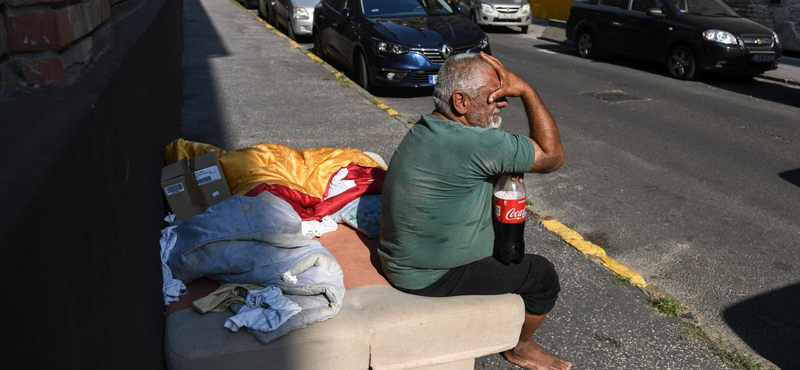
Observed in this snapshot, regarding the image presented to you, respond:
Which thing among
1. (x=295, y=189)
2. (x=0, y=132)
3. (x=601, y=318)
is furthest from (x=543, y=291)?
(x=0, y=132)

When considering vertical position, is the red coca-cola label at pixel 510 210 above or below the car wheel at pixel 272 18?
above

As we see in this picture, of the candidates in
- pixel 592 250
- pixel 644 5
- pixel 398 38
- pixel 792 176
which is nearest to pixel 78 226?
pixel 592 250

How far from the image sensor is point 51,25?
6.21 feet

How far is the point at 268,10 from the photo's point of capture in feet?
64.5

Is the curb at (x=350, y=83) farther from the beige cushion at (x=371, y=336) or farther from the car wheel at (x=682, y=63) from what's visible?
the car wheel at (x=682, y=63)

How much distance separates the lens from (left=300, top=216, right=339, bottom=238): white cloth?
3.92m

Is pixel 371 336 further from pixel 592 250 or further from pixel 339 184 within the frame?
pixel 592 250

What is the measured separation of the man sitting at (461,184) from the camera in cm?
298

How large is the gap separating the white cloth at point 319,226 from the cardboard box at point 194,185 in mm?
680

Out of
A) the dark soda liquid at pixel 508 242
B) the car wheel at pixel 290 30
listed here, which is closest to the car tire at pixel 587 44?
the car wheel at pixel 290 30

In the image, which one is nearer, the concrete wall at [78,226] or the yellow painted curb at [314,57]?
the concrete wall at [78,226]

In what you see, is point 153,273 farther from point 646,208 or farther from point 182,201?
point 646,208

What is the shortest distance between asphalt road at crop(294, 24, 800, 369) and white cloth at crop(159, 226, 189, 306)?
10.3 ft

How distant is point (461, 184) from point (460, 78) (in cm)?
50
